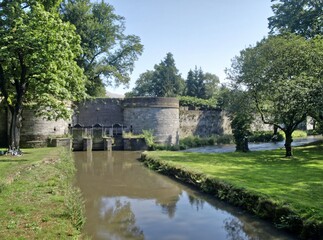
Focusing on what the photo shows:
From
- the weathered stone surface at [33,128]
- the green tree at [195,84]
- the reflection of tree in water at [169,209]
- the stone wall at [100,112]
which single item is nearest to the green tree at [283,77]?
the reflection of tree in water at [169,209]

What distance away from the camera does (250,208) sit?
9938mm

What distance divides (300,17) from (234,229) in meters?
27.5

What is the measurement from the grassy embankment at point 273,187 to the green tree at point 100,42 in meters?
23.5

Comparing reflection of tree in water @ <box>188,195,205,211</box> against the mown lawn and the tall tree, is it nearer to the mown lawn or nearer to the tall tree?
the mown lawn

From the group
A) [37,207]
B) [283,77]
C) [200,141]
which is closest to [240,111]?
[283,77]

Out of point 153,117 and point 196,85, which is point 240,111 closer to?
point 153,117

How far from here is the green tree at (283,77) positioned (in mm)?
17594

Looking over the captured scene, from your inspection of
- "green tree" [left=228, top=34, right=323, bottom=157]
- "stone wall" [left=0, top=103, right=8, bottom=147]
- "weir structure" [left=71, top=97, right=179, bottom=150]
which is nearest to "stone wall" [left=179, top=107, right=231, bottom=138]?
"weir structure" [left=71, top=97, right=179, bottom=150]

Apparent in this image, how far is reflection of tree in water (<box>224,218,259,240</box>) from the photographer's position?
8281mm

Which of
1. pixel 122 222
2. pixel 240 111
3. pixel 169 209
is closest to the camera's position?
pixel 122 222

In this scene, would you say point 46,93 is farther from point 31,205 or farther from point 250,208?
point 250,208

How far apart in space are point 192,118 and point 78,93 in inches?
851

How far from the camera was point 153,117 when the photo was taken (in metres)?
32.9

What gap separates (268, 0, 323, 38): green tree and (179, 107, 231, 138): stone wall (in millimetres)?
12972
